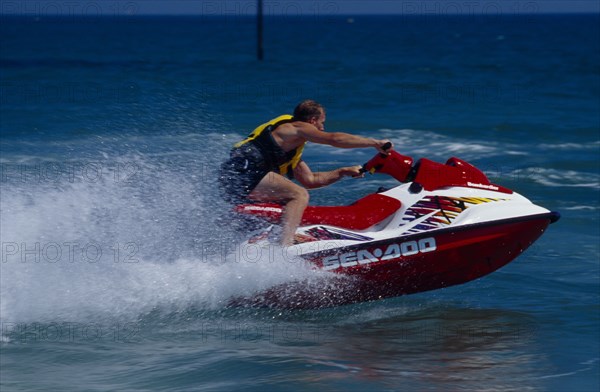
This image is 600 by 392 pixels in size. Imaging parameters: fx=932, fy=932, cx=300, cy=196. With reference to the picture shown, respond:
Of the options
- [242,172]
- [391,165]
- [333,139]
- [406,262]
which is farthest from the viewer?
[391,165]

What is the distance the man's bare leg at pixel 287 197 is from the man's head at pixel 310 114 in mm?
439

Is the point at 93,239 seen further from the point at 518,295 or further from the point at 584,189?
the point at 584,189

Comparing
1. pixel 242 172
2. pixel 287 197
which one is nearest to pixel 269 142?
pixel 242 172

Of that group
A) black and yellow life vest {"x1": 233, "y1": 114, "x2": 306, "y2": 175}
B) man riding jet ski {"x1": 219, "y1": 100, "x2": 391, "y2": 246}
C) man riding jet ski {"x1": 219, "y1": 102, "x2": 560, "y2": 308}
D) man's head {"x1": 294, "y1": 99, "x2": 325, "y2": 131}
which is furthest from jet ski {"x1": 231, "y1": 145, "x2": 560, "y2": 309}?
man's head {"x1": 294, "y1": 99, "x2": 325, "y2": 131}

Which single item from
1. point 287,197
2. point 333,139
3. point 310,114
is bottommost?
point 287,197

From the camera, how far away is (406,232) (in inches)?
257

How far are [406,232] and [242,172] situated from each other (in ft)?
4.01

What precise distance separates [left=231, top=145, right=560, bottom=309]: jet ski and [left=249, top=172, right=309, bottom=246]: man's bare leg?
0.09m

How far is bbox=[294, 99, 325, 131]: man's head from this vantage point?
6523mm

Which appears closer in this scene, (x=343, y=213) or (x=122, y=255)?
(x=343, y=213)

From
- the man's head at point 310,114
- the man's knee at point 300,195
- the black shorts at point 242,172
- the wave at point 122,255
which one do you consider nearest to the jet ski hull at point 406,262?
the wave at point 122,255

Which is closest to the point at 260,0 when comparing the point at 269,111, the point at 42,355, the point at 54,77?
the point at 54,77

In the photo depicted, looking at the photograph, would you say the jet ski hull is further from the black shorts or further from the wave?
the black shorts

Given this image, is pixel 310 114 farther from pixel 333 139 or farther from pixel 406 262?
pixel 406 262
